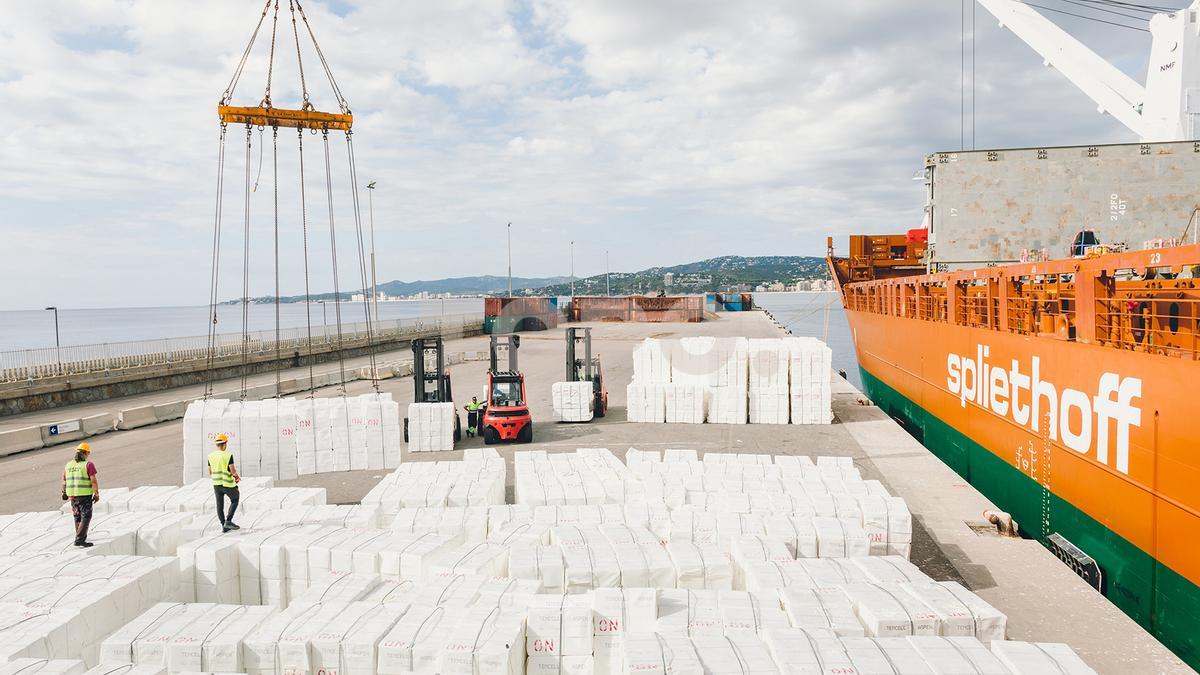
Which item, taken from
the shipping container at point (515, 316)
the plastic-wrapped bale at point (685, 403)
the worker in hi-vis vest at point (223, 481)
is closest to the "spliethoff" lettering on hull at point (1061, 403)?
the plastic-wrapped bale at point (685, 403)

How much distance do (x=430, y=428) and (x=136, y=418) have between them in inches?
438

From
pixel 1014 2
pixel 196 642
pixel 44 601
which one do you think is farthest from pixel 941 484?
pixel 1014 2

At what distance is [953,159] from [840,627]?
62.5 feet

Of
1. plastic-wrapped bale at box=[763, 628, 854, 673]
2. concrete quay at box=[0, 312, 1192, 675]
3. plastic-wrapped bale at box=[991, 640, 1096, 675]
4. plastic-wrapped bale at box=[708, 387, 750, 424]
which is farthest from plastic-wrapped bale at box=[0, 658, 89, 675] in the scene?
plastic-wrapped bale at box=[708, 387, 750, 424]

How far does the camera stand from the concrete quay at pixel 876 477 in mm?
7375

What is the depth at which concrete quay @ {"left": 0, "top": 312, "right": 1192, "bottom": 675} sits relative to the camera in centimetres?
738

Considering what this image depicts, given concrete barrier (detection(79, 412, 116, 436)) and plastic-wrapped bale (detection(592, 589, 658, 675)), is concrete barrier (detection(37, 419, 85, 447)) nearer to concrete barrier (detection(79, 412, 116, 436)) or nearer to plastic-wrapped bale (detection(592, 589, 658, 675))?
concrete barrier (detection(79, 412, 116, 436))

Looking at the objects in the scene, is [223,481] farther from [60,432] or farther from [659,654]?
[60,432]

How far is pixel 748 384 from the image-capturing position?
2002 centimetres

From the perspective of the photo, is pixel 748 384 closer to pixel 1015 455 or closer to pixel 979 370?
pixel 979 370

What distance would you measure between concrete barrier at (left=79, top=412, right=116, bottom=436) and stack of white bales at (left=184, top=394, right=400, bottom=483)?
26.9 ft

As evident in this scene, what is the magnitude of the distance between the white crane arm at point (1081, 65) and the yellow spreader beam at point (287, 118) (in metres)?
26.6

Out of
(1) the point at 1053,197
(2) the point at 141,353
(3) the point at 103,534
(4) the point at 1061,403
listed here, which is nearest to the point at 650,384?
(4) the point at 1061,403

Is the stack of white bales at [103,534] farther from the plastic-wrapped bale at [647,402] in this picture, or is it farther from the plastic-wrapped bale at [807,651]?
the plastic-wrapped bale at [647,402]
